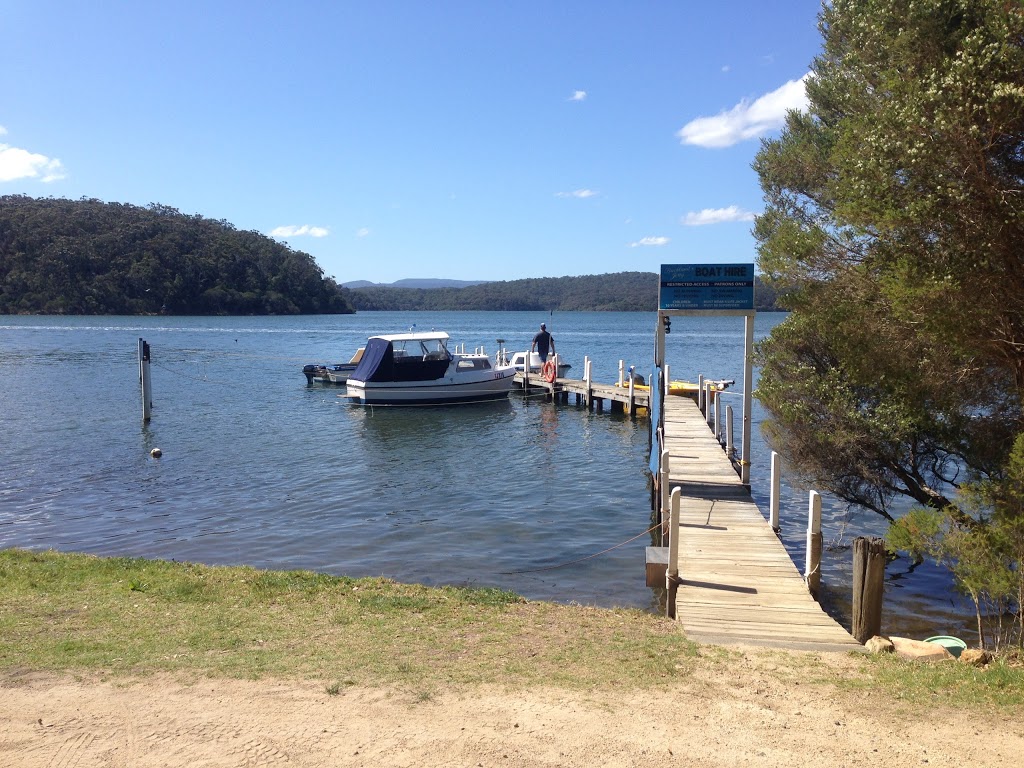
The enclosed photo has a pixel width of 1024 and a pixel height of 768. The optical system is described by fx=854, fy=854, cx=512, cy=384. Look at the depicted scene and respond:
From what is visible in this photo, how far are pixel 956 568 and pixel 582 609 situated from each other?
Result: 349 cm

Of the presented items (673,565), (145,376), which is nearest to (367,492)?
(673,565)

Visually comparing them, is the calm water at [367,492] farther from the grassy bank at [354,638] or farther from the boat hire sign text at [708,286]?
the boat hire sign text at [708,286]

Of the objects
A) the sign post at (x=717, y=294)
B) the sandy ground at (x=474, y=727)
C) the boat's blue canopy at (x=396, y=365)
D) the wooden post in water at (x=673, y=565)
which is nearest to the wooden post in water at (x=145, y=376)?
the boat's blue canopy at (x=396, y=365)

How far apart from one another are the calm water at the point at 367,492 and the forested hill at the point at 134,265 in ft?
323

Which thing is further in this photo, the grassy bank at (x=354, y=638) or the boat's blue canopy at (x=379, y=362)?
the boat's blue canopy at (x=379, y=362)

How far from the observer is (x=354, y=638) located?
7.22 meters

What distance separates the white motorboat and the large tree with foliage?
772 inches

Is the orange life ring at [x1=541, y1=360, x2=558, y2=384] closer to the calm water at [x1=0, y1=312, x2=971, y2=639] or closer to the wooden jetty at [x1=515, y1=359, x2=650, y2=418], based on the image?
the wooden jetty at [x1=515, y1=359, x2=650, y2=418]

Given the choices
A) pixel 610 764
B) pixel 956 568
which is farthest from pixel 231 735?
pixel 956 568

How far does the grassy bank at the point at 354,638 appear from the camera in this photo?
20.1 feet

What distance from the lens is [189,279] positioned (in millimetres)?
136125

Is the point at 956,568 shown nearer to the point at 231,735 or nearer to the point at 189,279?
the point at 231,735

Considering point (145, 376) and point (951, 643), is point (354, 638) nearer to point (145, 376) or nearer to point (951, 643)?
point (951, 643)

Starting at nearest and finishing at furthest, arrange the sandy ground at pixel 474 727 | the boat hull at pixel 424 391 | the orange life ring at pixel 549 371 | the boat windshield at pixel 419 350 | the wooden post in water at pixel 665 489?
1. the sandy ground at pixel 474 727
2. the wooden post in water at pixel 665 489
3. the boat hull at pixel 424 391
4. the boat windshield at pixel 419 350
5. the orange life ring at pixel 549 371
